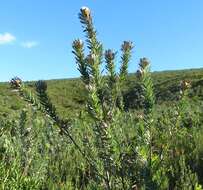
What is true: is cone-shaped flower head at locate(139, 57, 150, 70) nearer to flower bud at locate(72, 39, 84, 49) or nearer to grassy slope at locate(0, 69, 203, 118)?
flower bud at locate(72, 39, 84, 49)

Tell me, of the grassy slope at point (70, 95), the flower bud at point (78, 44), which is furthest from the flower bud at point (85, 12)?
the grassy slope at point (70, 95)

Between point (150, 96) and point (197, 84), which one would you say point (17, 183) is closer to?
point (150, 96)

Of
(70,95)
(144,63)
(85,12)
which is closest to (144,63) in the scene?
(144,63)

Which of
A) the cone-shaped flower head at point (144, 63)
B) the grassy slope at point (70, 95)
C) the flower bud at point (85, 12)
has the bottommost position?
the grassy slope at point (70, 95)

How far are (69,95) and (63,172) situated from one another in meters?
50.6

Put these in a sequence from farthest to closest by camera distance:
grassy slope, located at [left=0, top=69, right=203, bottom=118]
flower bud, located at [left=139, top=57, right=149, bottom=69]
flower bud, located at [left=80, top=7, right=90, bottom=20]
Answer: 1. grassy slope, located at [left=0, top=69, right=203, bottom=118]
2. flower bud, located at [left=139, top=57, right=149, bottom=69]
3. flower bud, located at [left=80, top=7, right=90, bottom=20]

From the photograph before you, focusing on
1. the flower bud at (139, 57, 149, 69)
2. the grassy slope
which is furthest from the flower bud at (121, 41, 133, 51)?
the grassy slope

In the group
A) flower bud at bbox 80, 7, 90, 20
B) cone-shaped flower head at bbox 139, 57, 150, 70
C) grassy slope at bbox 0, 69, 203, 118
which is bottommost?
grassy slope at bbox 0, 69, 203, 118

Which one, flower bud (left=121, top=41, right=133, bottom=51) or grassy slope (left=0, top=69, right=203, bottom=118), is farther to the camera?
grassy slope (left=0, top=69, right=203, bottom=118)

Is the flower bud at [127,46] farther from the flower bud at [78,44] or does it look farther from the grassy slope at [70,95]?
the grassy slope at [70,95]

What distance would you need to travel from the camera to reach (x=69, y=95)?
190ft

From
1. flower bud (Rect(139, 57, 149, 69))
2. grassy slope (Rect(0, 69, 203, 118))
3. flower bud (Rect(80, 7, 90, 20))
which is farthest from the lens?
grassy slope (Rect(0, 69, 203, 118))

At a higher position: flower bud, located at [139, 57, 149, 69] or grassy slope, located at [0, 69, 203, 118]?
flower bud, located at [139, 57, 149, 69]

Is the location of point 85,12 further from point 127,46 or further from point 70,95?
point 70,95
